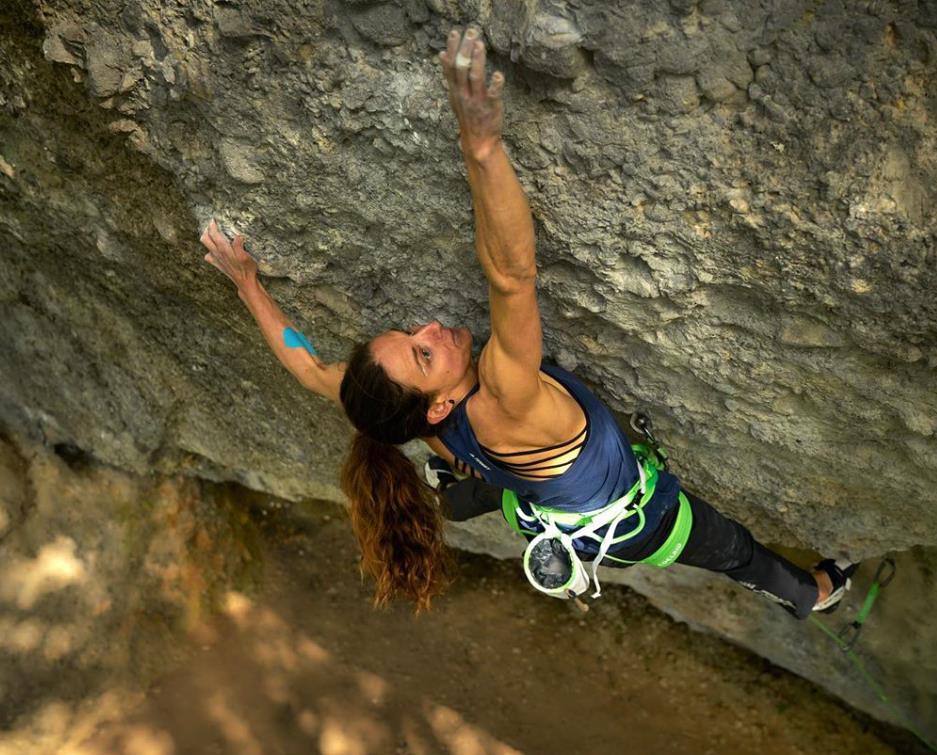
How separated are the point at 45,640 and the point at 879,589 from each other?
3.22 m

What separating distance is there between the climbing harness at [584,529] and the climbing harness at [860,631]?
0.93 meters

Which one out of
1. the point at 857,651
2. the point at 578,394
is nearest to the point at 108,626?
the point at 578,394

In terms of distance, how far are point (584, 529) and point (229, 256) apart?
1.20 meters

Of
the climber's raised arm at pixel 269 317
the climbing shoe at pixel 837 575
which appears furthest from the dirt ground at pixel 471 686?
the climber's raised arm at pixel 269 317

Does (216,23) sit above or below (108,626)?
above

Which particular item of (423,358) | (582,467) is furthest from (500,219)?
(582,467)

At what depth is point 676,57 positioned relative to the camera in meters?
1.61

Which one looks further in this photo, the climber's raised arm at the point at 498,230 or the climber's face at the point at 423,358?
the climber's face at the point at 423,358

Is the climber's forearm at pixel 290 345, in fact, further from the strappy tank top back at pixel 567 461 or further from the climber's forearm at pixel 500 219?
the climber's forearm at pixel 500 219

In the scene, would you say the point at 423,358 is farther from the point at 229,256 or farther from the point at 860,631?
the point at 860,631

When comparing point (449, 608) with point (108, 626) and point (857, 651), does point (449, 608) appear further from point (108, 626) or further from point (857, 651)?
point (857, 651)

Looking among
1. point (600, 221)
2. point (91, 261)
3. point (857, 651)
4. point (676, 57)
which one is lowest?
point (857, 651)

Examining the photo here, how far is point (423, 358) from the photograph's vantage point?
2.12 m

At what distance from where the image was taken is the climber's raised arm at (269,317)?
2244 millimetres
